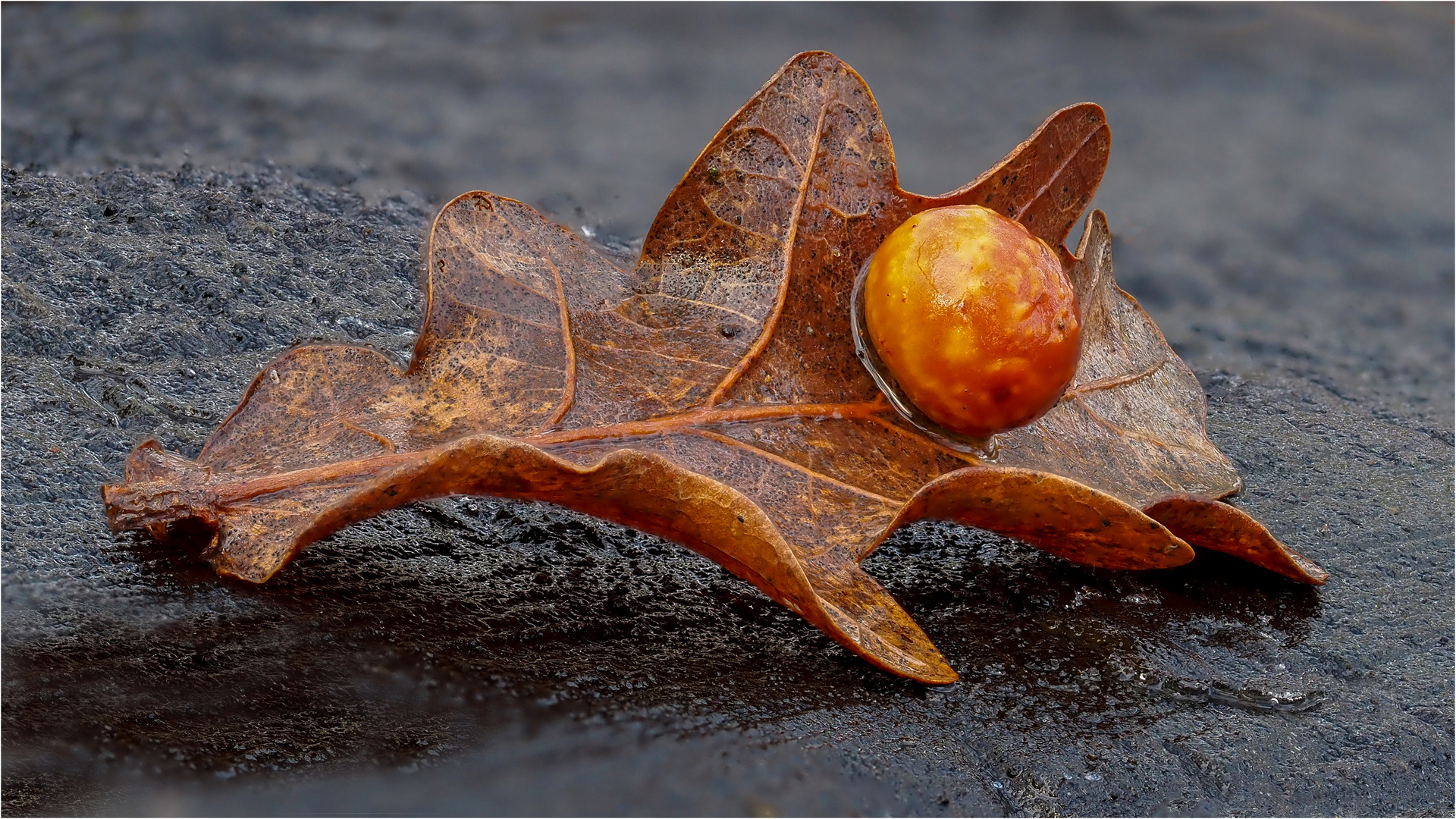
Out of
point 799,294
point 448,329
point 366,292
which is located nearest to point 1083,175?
point 799,294

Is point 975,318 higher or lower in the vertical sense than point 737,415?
higher

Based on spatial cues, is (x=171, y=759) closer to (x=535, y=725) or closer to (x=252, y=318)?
(x=535, y=725)

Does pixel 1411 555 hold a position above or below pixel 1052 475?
below

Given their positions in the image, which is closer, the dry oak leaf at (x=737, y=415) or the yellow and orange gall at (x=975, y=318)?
the dry oak leaf at (x=737, y=415)

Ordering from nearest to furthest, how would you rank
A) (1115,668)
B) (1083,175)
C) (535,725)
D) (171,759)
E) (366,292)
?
(171,759), (535,725), (1115,668), (1083,175), (366,292)

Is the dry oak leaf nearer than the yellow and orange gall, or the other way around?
the dry oak leaf
